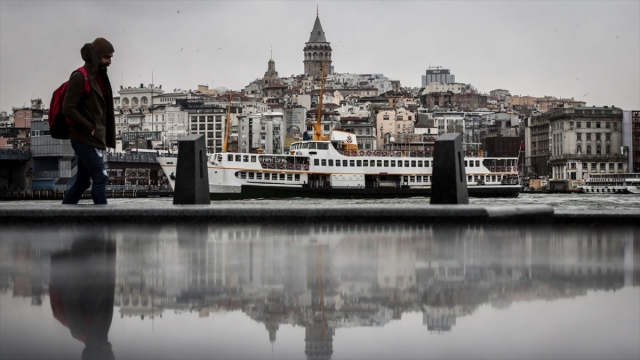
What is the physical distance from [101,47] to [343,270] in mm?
2569

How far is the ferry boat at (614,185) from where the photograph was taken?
63.2m

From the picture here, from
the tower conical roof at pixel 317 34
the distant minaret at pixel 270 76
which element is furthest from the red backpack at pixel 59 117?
the tower conical roof at pixel 317 34

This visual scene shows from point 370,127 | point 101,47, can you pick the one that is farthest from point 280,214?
A: point 370,127

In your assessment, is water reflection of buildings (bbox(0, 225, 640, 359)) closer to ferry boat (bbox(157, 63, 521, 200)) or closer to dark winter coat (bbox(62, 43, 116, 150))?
dark winter coat (bbox(62, 43, 116, 150))

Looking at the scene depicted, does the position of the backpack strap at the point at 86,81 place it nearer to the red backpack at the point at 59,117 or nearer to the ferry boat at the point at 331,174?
the red backpack at the point at 59,117

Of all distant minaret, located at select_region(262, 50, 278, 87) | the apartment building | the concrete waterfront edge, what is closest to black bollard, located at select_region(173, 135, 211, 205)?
the concrete waterfront edge

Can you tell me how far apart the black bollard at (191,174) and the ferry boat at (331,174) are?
3555cm

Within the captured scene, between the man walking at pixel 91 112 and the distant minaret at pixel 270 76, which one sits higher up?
the distant minaret at pixel 270 76

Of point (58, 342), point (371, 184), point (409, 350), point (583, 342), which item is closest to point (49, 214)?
point (58, 342)

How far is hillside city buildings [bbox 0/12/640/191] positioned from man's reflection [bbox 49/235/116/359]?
6186cm

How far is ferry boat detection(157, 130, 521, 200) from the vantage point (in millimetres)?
42406

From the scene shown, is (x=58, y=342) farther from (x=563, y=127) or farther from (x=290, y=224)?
(x=563, y=127)

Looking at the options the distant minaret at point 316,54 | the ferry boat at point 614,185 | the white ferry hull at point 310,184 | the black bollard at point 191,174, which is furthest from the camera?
the distant minaret at point 316,54

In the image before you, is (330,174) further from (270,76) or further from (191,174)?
(270,76)
